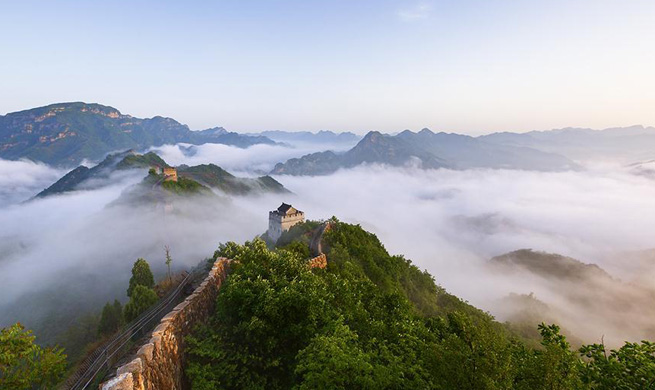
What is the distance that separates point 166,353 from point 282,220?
72.6m

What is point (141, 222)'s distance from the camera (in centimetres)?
14000

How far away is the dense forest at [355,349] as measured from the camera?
33.3 ft

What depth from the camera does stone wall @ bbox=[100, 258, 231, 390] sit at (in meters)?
11.9

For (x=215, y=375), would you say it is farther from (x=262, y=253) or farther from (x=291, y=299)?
(x=262, y=253)

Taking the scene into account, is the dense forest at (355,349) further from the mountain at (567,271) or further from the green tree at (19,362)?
the mountain at (567,271)

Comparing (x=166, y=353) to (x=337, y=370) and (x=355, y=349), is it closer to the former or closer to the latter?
(x=337, y=370)

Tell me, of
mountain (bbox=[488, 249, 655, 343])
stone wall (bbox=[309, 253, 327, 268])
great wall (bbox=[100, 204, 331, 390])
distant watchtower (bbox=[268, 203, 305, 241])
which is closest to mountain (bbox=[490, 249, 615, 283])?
mountain (bbox=[488, 249, 655, 343])

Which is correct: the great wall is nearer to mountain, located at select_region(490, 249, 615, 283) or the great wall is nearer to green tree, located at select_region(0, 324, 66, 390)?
green tree, located at select_region(0, 324, 66, 390)

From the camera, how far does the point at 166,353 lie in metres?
14.8

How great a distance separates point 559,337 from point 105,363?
2235 centimetres

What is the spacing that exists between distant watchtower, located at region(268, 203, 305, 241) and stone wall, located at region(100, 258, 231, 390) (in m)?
66.3

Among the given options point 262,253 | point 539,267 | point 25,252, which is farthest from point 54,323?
point 539,267

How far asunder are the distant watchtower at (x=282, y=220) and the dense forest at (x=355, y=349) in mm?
59146

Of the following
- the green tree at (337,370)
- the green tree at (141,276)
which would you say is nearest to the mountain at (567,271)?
the green tree at (141,276)
